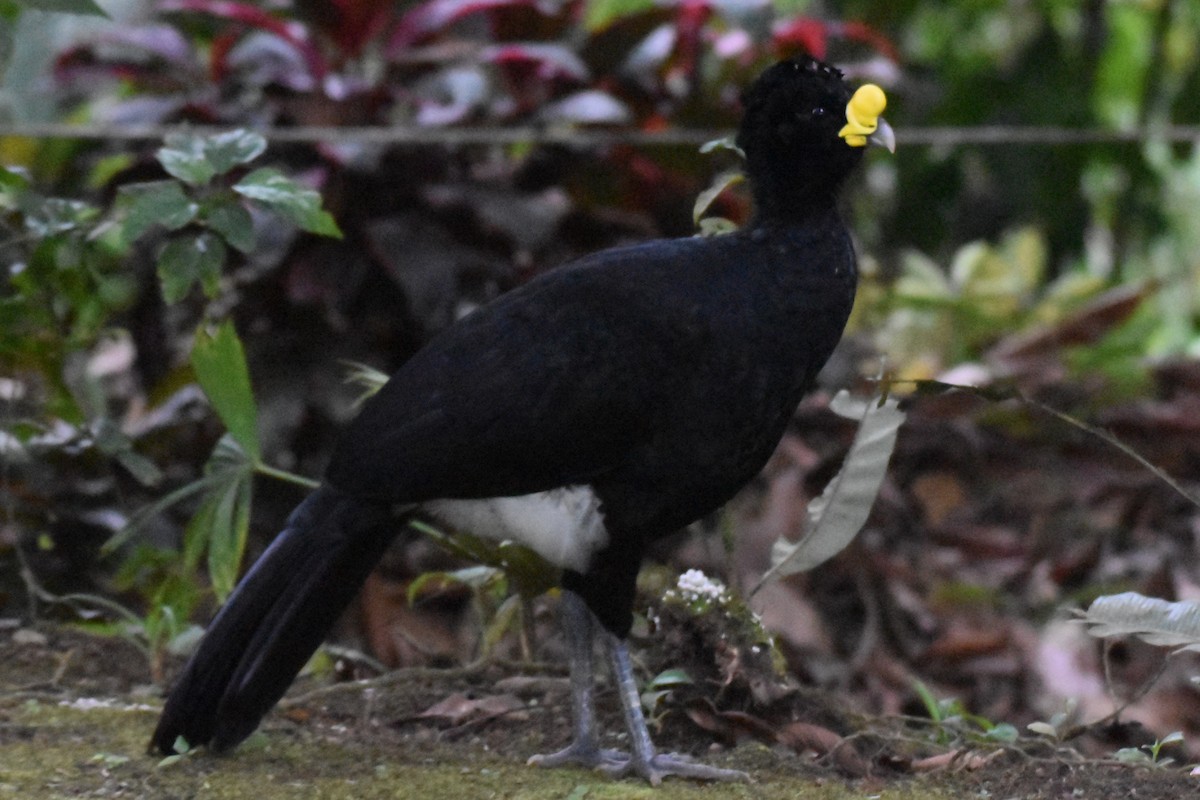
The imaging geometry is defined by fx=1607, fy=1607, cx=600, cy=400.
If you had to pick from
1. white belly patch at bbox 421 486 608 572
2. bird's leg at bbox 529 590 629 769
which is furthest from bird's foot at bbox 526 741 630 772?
white belly patch at bbox 421 486 608 572

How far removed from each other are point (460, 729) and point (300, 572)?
0.51 meters

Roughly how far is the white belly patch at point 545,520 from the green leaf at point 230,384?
0.56m

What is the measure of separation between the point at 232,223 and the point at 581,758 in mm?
1251

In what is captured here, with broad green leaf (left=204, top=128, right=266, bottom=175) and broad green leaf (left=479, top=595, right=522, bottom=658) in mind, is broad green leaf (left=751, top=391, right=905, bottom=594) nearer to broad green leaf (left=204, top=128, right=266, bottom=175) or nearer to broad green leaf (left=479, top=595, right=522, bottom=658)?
broad green leaf (left=479, top=595, right=522, bottom=658)

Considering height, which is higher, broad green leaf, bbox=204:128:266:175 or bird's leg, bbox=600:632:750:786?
broad green leaf, bbox=204:128:266:175

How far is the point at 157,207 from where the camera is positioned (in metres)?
3.08

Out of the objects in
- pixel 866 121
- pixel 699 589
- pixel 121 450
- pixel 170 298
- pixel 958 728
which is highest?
pixel 866 121

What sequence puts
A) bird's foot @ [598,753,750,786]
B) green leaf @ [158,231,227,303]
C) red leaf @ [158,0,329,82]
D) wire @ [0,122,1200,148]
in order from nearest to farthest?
bird's foot @ [598,753,750,786]
green leaf @ [158,231,227,303]
wire @ [0,122,1200,148]
red leaf @ [158,0,329,82]

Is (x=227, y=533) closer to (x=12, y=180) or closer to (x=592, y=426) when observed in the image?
(x=12, y=180)

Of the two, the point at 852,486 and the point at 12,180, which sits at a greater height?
the point at 12,180

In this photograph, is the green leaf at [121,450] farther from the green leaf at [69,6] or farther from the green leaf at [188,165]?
the green leaf at [69,6]

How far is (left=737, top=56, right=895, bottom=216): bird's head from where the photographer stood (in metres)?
2.81

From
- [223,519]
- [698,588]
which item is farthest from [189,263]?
[698,588]

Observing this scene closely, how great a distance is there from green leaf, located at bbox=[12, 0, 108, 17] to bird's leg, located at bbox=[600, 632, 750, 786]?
4.64 feet
